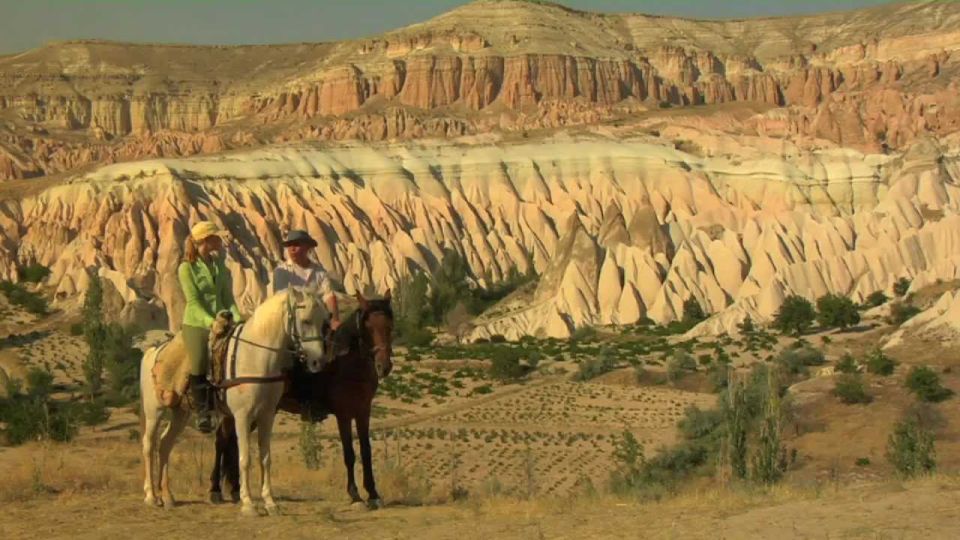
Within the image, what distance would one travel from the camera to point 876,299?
247ft

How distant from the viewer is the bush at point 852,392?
141 feet

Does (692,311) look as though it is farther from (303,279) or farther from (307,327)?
(307,327)

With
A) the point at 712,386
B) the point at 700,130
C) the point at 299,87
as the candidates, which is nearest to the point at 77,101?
the point at 299,87

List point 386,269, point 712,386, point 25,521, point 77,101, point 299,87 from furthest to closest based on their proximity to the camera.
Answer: point 77,101, point 299,87, point 386,269, point 712,386, point 25,521

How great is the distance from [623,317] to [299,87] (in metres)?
84.8

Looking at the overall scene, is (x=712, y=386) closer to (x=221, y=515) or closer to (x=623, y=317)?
(x=623, y=317)

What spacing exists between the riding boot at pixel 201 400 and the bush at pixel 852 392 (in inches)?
1236

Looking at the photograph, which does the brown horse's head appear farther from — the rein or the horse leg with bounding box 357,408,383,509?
the rein

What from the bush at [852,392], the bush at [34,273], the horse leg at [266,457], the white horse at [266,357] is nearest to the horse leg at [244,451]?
the white horse at [266,357]

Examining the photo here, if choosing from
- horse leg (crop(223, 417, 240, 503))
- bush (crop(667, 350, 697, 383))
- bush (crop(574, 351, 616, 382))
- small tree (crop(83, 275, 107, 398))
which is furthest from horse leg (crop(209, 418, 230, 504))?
bush (crop(574, 351, 616, 382))

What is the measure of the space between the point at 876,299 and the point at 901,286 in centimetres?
246

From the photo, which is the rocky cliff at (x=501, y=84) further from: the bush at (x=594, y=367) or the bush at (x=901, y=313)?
the bush at (x=594, y=367)

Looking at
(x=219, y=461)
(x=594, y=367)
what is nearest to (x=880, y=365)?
(x=594, y=367)

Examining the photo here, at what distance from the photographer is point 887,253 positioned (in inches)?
3199
